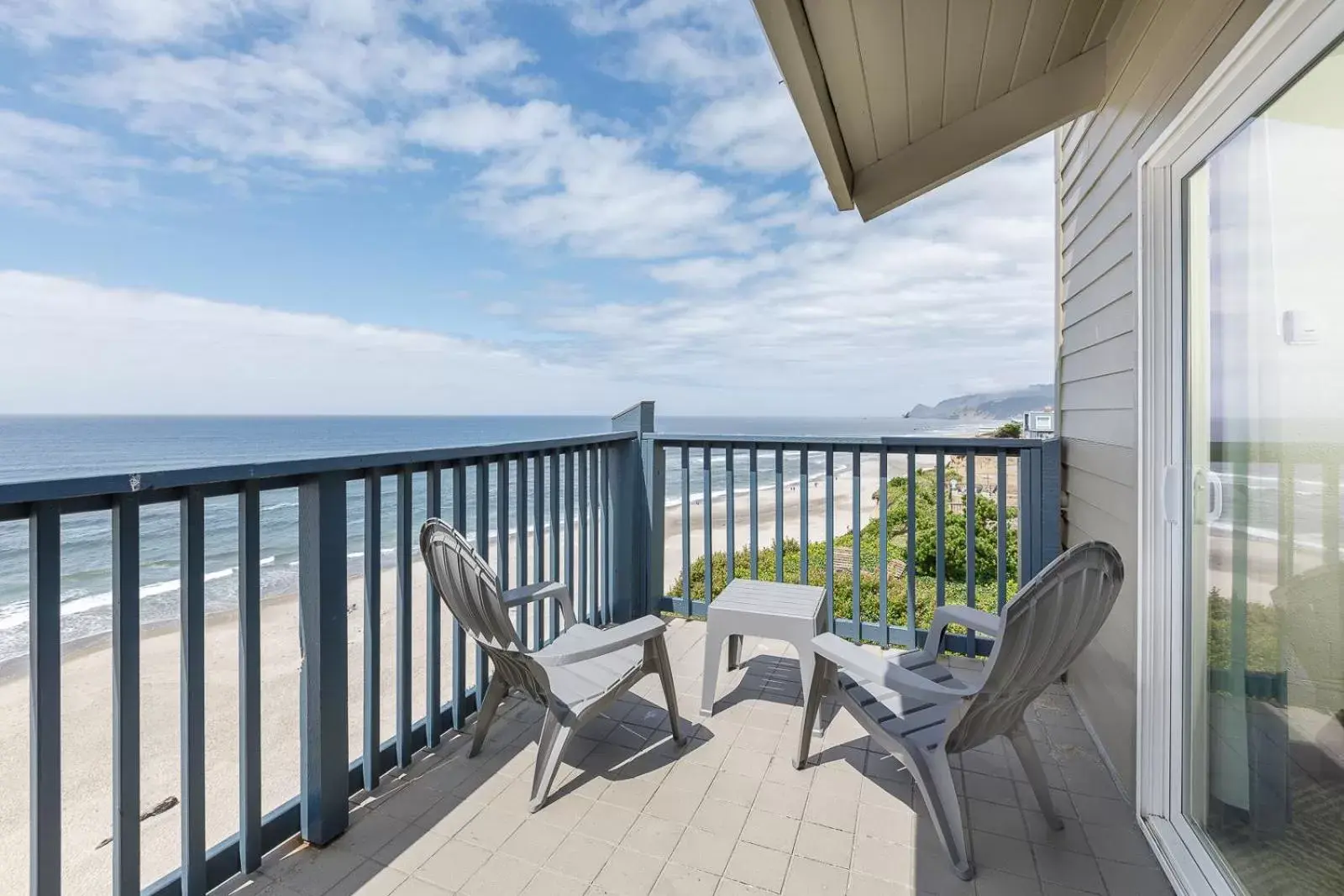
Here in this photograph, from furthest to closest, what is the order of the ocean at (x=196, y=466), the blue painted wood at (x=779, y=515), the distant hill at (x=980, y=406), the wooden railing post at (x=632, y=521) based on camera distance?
1. the distant hill at (x=980, y=406)
2. the wooden railing post at (x=632, y=521)
3. the blue painted wood at (x=779, y=515)
4. the ocean at (x=196, y=466)

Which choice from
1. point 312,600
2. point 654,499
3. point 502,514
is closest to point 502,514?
point 502,514

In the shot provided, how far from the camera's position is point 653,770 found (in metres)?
2.27

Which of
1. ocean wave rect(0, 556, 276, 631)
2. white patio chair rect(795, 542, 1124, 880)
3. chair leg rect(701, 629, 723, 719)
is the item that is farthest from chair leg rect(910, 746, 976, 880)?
ocean wave rect(0, 556, 276, 631)

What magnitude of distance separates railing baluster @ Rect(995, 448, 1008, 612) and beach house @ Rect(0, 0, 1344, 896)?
0.08 meters

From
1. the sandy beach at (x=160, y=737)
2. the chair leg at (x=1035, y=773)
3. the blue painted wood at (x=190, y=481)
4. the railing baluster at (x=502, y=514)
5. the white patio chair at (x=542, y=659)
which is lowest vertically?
the sandy beach at (x=160, y=737)

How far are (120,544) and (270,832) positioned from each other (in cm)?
97

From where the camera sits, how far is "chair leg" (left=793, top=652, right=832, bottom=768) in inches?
88.8

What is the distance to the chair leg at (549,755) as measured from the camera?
2.04 m

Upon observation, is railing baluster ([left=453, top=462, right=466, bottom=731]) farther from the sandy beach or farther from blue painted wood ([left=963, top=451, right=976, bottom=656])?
blue painted wood ([left=963, top=451, right=976, bottom=656])

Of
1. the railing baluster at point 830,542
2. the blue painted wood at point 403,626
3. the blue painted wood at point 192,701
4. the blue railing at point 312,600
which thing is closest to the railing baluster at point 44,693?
the blue railing at point 312,600

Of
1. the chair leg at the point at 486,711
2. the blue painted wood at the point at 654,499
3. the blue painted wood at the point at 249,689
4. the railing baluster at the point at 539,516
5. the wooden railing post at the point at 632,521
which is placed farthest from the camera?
the blue painted wood at the point at 654,499

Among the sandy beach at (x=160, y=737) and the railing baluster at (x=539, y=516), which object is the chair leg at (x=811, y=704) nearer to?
the railing baluster at (x=539, y=516)

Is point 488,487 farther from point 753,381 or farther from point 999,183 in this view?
point 753,381

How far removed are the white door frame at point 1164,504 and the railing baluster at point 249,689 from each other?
2499 mm
